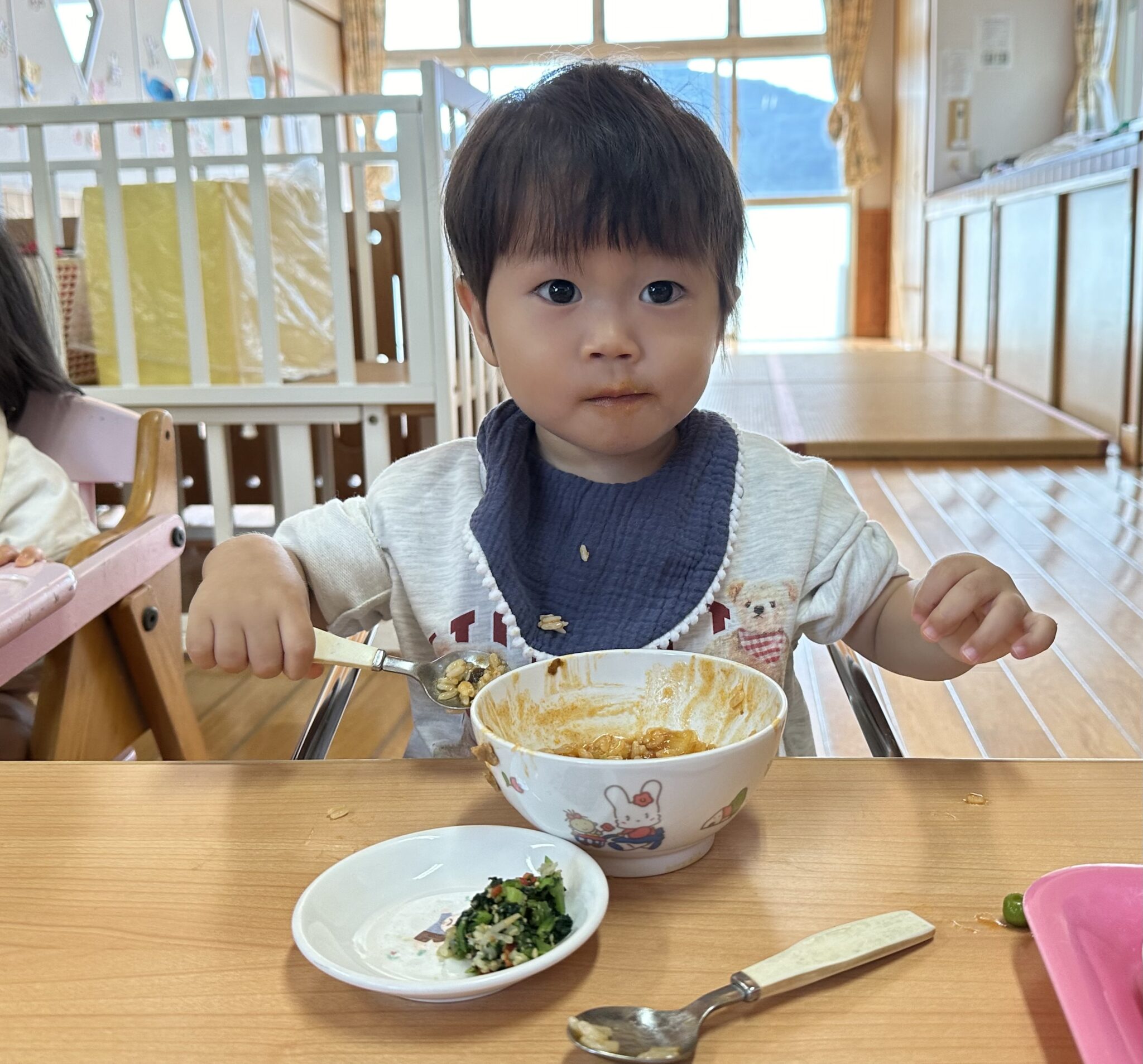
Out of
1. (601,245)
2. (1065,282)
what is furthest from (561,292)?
(1065,282)

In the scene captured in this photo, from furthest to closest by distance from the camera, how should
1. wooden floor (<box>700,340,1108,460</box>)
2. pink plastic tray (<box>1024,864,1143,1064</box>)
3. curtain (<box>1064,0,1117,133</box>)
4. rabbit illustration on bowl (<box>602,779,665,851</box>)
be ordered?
curtain (<box>1064,0,1117,133</box>)
wooden floor (<box>700,340,1108,460</box>)
rabbit illustration on bowl (<box>602,779,665,851</box>)
pink plastic tray (<box>1024,864,1143,1064</box>)

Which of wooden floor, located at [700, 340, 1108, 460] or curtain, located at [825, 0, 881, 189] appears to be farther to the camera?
curtain, located at [825, 0, 881, 189]

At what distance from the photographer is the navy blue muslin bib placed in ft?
3.04

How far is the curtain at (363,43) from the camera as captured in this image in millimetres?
8977

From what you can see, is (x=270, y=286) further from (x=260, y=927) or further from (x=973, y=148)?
(x=973, y=148)

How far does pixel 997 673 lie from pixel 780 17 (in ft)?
27.2

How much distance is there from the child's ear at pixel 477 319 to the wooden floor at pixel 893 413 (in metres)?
1.61

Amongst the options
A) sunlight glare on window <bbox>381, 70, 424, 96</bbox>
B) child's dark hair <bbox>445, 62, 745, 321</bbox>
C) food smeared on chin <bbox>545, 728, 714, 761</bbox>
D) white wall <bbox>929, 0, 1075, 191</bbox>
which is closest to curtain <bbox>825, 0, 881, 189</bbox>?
white wall <bbox>929, 0, 1075, 191</bbox>

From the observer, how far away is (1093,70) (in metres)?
6.40

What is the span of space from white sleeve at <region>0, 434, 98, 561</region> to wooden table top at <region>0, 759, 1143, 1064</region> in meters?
0.89

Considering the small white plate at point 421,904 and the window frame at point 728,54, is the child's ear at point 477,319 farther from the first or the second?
the window frame at point 728,54

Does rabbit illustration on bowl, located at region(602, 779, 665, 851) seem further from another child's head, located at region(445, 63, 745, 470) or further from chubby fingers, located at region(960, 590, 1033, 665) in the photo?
another child's head, located at region(445, 63, 745, 470)

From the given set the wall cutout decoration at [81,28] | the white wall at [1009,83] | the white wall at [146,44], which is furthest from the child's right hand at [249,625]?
the white wall at [1009,83]

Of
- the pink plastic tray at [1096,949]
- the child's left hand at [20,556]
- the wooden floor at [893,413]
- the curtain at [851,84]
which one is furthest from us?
the curtain at [851,84]
